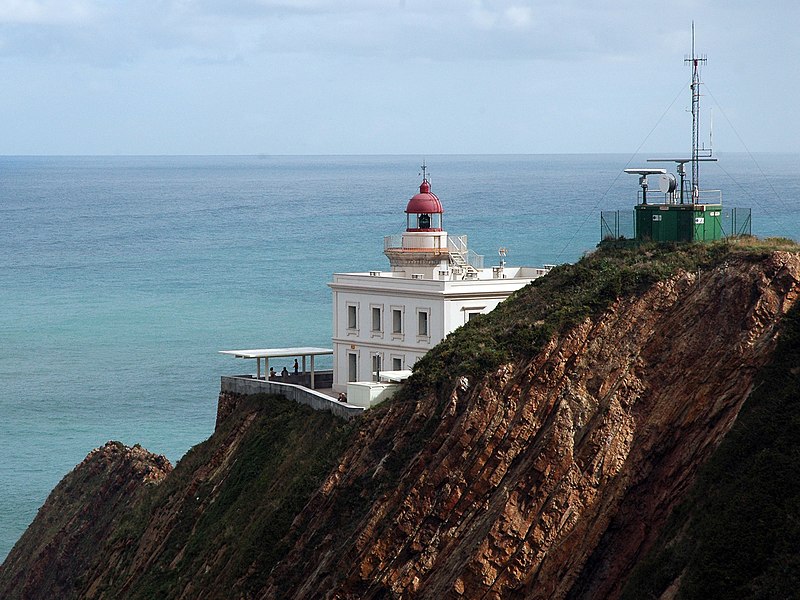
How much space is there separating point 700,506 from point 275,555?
1106 centimetres

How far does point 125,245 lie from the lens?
16875 centimetres

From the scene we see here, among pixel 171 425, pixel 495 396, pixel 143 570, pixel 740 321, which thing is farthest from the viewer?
pixel 171 425

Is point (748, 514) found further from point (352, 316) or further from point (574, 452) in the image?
point (352, 316)

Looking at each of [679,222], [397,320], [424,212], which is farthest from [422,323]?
[679,222]

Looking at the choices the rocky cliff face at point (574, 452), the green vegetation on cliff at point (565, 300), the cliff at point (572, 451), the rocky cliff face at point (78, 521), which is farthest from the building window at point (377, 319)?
the rocky cliff face at point (574, 452)

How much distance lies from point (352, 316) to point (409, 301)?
8.39 feet

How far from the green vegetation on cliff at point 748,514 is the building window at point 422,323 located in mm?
16836

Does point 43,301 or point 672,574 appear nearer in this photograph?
point 672,574

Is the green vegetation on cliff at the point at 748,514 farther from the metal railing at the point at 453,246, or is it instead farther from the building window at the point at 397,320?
the metal railing at the point at 453,246

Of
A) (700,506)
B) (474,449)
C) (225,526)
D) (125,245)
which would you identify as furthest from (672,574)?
(125,245)

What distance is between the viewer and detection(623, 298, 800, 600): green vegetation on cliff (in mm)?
20312

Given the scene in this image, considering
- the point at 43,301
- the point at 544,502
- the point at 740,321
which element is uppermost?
the point at 740,321

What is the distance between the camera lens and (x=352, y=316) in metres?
42.3

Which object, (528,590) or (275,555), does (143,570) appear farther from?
(528,590)
